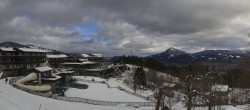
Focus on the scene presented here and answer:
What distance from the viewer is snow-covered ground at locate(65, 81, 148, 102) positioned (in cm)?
6100

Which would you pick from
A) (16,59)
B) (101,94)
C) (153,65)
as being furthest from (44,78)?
(153,65)

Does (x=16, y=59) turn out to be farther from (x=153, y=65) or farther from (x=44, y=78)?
(x=153, y=65)

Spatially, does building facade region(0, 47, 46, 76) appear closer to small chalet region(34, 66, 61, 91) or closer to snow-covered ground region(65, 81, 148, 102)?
small chalet region(34, 66, 61, 91)

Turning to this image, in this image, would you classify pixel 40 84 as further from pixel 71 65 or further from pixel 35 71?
pixel 71 65

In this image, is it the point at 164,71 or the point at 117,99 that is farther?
the point at 164,71

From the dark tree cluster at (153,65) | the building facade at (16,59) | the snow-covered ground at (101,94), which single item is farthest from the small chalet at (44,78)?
the dark tree cluster at (153,65)

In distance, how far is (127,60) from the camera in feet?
586

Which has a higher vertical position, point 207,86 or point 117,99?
point 207,86

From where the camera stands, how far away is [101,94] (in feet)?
216

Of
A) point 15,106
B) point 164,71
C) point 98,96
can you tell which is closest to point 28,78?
point 98,96

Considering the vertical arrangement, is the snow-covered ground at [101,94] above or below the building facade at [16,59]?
below

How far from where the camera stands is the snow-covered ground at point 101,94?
200 ft

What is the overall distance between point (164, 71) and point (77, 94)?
106 m

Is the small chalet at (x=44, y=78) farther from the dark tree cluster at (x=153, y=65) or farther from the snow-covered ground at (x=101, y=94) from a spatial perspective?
the dark tree cluster at (x=153, y=65)
